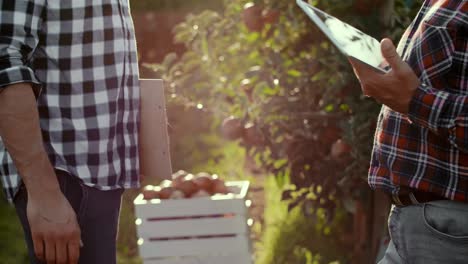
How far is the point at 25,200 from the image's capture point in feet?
5.85

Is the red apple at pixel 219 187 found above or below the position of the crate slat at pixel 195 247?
above

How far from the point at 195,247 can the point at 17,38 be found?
2.10 meters

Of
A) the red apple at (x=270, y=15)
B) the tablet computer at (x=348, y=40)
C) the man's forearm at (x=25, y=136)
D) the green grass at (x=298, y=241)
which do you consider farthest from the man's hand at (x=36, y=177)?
the green grass at (x=298, y=241)

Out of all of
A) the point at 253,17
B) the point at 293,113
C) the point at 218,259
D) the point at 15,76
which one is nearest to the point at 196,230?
the point at 218,259

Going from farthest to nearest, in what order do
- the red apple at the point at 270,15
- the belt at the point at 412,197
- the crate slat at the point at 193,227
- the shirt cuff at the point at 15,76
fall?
the red apple at the point at 270,15 → the crate slat at the point at 193,227 → the belt at the point at 412,197 → the shirt cuff at the point at 15,76

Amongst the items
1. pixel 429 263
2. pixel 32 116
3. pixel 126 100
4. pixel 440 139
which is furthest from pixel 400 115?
pixel 32 116

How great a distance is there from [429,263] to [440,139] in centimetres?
27

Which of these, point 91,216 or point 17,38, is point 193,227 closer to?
point 91,216

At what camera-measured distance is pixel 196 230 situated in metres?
3.61

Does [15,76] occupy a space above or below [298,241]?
above

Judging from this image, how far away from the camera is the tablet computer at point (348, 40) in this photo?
5.69 feet

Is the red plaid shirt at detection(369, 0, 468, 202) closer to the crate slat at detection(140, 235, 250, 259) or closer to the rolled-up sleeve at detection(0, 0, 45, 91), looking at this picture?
the rolled-up sleeve at detection(0, 0, 45, 91)

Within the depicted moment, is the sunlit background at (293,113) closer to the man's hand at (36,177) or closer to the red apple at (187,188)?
the red apple at (187,188)

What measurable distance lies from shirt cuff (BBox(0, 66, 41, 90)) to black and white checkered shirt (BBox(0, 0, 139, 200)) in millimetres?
37
